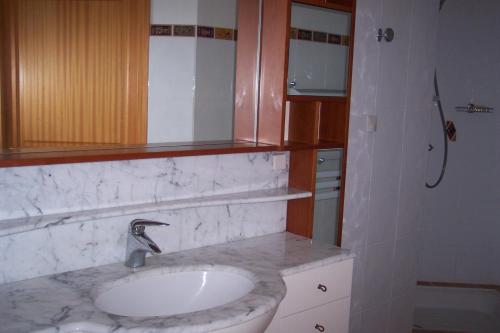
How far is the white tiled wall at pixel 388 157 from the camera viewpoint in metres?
2.51

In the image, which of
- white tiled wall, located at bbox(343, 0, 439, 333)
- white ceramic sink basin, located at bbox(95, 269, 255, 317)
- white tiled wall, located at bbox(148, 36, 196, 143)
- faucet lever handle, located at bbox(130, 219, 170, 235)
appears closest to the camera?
white ceramic sink basin, located at bbox(95, 269, 255, 317)

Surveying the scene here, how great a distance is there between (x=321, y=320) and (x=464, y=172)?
2.22 m

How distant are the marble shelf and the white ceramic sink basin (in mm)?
212

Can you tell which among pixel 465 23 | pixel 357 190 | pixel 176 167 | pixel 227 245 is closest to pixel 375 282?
pixel 357 190

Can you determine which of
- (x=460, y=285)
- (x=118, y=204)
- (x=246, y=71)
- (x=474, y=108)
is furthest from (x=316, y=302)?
(x=474, y=108)

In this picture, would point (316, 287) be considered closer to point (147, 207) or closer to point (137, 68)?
point (147, 207)

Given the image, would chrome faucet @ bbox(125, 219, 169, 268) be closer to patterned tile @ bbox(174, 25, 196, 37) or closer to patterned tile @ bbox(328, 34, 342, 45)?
patterned tile @ bbox(174, 25, 196, 37)

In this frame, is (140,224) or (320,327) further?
(320,327)

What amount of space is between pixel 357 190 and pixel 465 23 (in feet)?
6.24

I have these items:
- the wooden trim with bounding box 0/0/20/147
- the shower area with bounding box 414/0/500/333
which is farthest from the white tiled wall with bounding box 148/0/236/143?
the shower area with bounding box 414/0/500/333

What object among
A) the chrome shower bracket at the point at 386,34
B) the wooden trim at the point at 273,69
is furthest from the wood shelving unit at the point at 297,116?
the chrome shower bracket at the point at 386,34

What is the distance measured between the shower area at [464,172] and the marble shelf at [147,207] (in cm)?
192

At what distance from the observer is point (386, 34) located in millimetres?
2539

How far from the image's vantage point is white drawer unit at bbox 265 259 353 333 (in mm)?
1916
